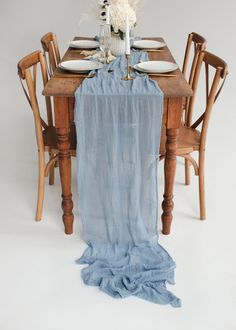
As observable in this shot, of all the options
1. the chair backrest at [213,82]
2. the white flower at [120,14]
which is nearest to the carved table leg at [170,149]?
the chair backrest at [213,82]

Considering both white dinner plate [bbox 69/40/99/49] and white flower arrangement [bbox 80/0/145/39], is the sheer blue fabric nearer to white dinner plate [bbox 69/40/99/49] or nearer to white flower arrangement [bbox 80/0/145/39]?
white flower arrangement [bbox 80/0/145/39]

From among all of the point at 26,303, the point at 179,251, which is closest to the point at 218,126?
the point at 179,251

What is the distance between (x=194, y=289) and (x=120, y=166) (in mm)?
644

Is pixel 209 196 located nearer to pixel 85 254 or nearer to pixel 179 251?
pixel 179 251

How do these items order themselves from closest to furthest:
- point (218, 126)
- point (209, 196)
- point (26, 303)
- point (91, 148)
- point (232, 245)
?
point (26, 303) → point (91, 148) → point (232, 245) → point (209, 196) → point (218, 126)

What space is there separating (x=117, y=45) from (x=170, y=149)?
0.79 meters

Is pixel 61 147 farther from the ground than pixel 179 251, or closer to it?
farther from the ground

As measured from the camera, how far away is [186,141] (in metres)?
2.17

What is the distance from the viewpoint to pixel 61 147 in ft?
6.39

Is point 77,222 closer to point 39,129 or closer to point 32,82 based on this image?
point 39,129

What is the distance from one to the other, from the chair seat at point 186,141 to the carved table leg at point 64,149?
19.1 inches

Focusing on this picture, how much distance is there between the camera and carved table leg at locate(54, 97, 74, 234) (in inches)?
73.8

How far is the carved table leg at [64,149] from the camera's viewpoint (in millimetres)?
1874

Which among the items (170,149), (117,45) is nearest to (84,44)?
(117,45)
